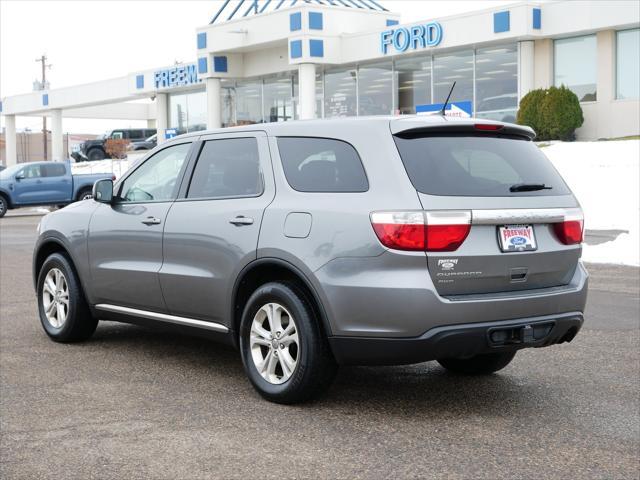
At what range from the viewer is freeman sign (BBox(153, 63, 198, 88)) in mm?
51041

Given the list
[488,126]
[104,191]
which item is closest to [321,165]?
[488,126]

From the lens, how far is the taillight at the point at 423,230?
5461 millimetres

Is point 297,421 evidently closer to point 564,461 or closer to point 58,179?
point 564,461

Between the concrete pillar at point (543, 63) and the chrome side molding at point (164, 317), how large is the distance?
1166 inches

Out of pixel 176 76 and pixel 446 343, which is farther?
pixel 176 76

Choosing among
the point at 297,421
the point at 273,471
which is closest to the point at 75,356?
the point at 297,421

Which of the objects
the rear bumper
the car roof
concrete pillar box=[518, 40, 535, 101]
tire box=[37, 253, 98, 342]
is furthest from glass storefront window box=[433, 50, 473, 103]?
the rear bumper

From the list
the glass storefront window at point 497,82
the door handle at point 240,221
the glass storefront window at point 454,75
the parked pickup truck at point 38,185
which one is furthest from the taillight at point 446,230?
the glass storefront window at point 454,75

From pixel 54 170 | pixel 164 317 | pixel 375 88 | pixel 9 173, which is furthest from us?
pixel 375 88

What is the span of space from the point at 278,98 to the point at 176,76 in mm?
8299

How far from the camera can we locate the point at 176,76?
5281cm

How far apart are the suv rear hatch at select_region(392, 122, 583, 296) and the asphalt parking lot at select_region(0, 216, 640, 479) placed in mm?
844

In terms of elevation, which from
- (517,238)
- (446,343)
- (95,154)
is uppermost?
(95,154)

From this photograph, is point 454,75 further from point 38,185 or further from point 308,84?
point 38,185
